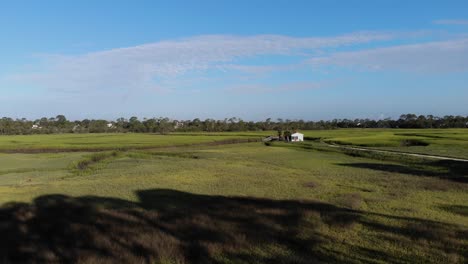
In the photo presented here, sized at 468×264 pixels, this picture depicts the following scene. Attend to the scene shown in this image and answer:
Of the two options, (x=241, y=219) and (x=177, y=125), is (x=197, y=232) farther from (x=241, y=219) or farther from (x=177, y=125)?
(x=177, y=125)

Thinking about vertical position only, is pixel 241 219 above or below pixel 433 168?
above

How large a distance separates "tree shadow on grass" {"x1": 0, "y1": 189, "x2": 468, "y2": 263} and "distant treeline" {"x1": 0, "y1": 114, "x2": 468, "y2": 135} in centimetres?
12457

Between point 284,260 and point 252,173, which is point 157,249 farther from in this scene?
point 252,173

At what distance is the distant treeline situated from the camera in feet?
456

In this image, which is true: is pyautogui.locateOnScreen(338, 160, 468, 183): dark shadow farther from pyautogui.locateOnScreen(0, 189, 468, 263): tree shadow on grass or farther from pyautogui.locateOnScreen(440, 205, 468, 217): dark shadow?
pyautogui.locateOnScreen(0, 189, 468, 263): tree shadow on grass

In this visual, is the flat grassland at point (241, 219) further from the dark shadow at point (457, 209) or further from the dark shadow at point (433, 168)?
the dark shadow at point (433, 168)

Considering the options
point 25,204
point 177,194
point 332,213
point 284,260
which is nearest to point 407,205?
point 332,213

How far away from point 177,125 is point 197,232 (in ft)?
500

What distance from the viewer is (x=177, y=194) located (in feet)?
72.3

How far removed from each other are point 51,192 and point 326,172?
18.3 m

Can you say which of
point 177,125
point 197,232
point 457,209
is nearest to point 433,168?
point 457,209

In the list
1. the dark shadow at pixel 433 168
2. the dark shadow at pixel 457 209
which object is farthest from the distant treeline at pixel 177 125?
the dark shadow at pixel 457 209

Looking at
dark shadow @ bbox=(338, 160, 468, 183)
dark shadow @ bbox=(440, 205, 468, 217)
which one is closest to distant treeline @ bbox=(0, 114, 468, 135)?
dark shadow @ bbox=(338, 160, 468, 183)

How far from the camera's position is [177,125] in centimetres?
Result: 16488
